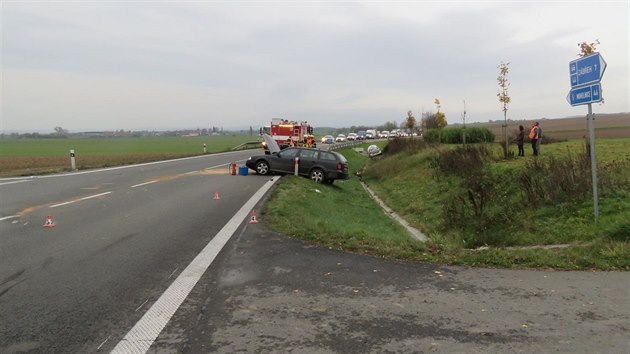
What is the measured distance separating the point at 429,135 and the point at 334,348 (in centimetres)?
4246

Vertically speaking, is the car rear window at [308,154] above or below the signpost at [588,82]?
below

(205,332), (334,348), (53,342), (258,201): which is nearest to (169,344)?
(205,332)

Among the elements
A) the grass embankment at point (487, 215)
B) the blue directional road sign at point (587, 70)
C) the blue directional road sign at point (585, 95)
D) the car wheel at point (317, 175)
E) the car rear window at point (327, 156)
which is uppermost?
the blue directional road sign at point (587, 70)

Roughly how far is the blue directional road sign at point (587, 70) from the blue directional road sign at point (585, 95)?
0.09 metres

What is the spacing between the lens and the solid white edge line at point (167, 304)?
3838mm

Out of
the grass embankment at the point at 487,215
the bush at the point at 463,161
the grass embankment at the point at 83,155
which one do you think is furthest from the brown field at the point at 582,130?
the grass embankment at the point at 83,155

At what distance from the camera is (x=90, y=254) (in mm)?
6820

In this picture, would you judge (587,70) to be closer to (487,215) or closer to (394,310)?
(487,215)

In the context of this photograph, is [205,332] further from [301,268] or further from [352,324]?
[301,268]

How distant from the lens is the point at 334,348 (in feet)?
12.2

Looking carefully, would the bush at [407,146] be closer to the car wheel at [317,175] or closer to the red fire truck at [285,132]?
the red fire truck at [285,132]

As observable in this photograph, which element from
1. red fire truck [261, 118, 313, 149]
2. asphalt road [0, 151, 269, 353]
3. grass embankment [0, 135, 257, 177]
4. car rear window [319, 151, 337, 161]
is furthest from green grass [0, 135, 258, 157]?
asphalt road [0, 151, 269, 353]

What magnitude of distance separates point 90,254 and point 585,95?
8632mm

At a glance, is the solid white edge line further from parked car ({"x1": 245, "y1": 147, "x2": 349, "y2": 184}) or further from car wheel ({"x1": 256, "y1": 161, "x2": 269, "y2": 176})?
car wheel ({"x1": 256, "y1": 161, "x2": 269, "y2": 176})
